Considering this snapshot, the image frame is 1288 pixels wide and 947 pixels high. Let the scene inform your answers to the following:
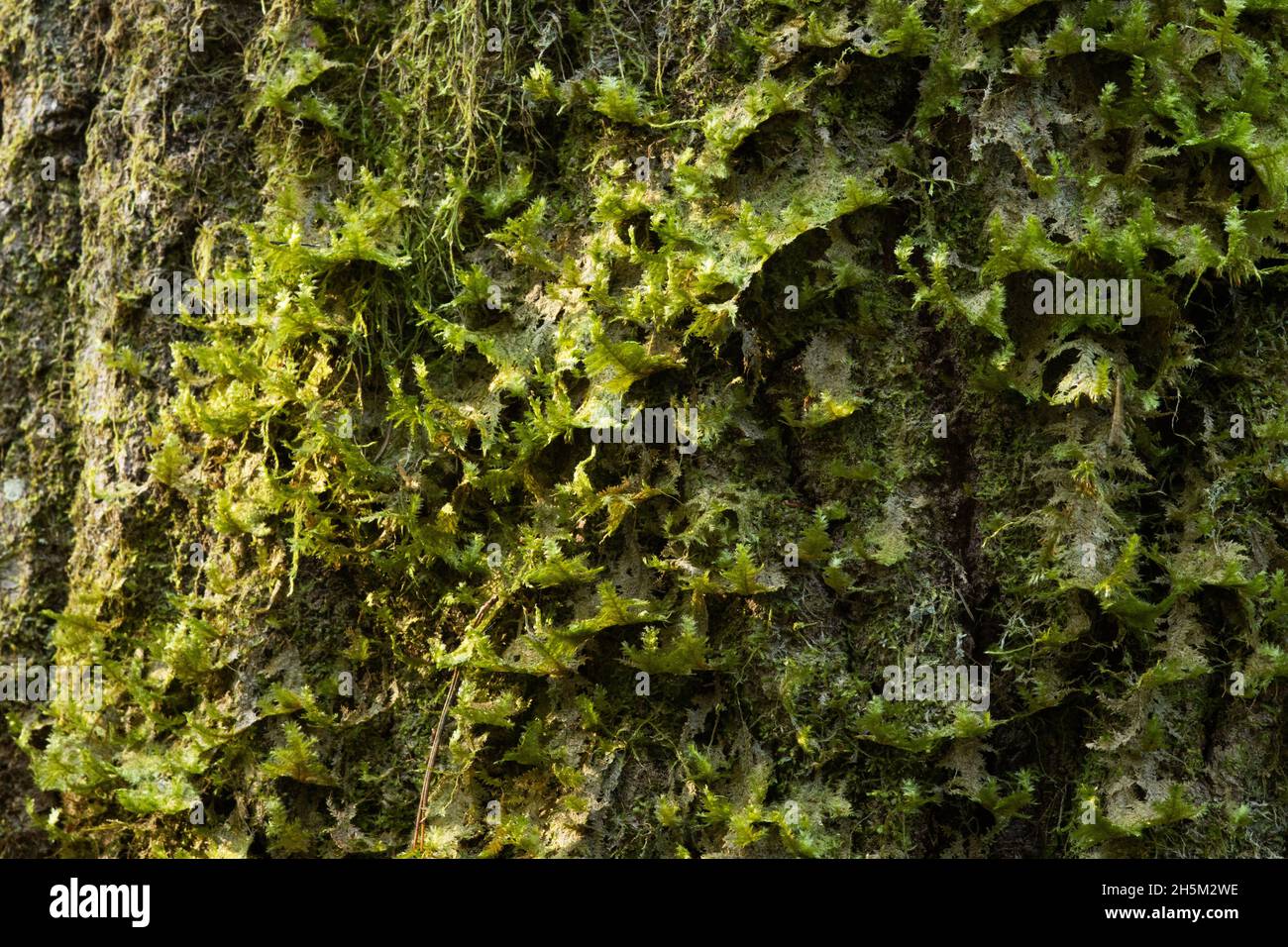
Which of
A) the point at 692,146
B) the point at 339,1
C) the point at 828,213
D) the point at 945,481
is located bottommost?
the point at 945,481

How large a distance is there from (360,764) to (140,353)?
4.97ft

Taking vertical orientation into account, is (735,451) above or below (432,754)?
above

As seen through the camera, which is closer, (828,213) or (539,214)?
(828,213)

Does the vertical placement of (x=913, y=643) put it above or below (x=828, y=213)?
below

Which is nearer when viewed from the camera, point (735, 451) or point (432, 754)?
point (735, 451)

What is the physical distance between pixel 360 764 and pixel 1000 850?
1.75 meters

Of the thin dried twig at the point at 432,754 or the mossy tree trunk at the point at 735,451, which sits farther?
the thin dried twig at the point at 432,754

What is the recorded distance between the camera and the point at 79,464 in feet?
11.5

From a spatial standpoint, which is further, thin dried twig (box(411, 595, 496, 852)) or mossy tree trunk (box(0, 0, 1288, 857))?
thin dried twig (box(411, 595, 496, 852))
